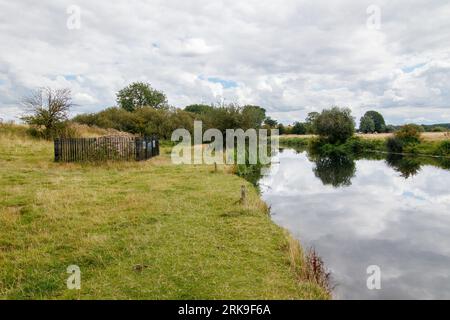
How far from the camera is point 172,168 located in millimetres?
19969

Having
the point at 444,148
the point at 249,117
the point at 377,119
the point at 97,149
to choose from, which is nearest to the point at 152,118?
the point at 249,117

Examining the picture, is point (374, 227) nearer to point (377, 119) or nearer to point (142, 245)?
point (142, 245)

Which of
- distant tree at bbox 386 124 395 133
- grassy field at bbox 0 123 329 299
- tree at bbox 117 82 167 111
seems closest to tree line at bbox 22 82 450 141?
tree at bbox 117 82 167 111

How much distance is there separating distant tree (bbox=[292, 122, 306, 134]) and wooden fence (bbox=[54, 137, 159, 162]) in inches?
3498

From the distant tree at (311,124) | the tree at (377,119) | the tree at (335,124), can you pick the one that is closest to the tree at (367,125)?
the tree at (377,119)

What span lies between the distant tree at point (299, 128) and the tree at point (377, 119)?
19.1m

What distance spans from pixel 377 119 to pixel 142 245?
107m

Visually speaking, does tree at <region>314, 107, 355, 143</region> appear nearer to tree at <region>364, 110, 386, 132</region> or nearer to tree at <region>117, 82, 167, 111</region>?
tree at <region>117, 82, 167, 111</region>

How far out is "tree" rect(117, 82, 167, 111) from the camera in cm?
7588

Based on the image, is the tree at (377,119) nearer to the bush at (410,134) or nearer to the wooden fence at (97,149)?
the bush at (410,134)

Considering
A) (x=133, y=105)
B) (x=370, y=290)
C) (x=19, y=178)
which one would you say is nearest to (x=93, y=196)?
(x=19, y=178)

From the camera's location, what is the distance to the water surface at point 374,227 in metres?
7.73

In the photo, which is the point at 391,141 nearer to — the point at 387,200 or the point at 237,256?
the point at 387,200

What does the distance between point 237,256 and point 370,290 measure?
3161mm
